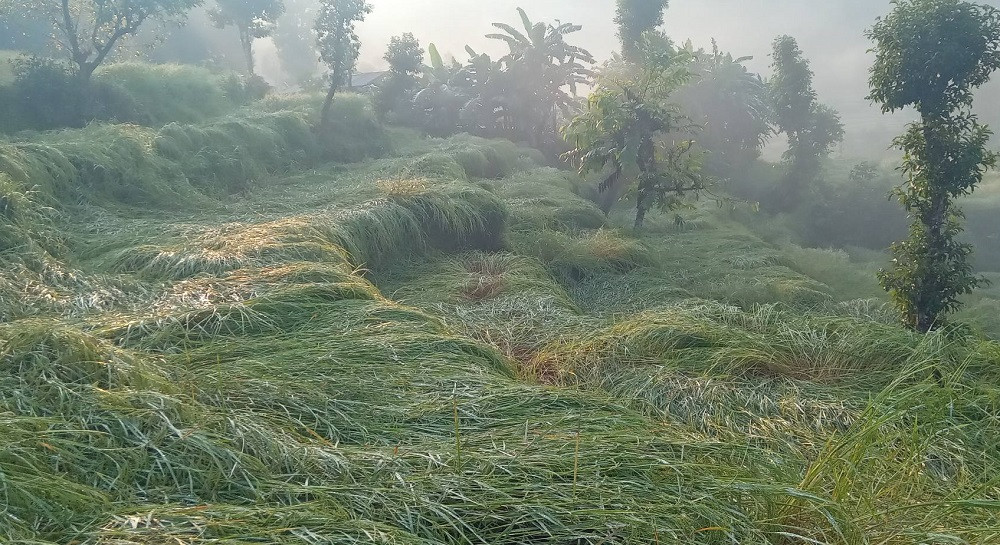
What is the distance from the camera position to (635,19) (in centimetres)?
1975

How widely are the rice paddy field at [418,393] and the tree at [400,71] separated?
12921 millimetres

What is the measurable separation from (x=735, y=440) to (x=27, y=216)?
4842mm

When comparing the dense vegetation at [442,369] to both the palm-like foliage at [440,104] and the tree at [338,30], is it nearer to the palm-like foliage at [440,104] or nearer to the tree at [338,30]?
the tree at [338,30]

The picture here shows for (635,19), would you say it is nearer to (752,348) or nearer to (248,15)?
(248,15)

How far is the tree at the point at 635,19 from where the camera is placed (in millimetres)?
19656

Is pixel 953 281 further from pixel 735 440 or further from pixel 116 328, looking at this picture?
pixel 116 328

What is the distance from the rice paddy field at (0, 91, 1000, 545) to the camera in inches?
71.7

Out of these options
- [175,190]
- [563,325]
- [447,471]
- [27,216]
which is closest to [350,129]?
[175,190]

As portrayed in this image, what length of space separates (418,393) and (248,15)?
73.8 ft

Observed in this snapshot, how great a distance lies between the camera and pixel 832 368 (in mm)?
3678

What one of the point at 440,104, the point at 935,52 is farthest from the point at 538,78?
the point at 935,52

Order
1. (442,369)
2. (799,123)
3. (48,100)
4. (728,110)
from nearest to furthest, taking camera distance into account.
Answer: (442,369) < (48,100) < (799,123) < (728,110)

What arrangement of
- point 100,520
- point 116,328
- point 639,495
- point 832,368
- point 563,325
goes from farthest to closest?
point 563,325 → point 832,368 → point 116,328 → point 639,495 → point 100,520

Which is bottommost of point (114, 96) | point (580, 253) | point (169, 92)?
point (580, 253)
